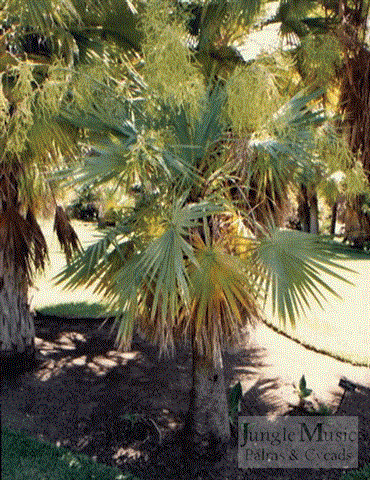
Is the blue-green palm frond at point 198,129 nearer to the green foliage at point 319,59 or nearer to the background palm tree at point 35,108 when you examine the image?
the background palm tree at point 35,108

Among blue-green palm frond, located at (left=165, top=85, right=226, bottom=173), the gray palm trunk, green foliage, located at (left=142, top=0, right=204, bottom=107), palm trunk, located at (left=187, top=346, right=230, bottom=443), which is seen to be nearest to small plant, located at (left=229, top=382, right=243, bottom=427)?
palm trunk, located at (left=187, top=346, right=230, bottom=443)

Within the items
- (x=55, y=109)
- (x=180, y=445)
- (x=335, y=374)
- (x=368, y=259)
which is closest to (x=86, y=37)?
(x=55, y=109)

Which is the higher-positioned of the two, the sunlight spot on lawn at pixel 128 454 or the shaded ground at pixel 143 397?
the shaded ground at pixel 143 397

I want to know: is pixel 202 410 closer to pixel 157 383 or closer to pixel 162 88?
pixel 157 383

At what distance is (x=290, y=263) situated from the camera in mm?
3820

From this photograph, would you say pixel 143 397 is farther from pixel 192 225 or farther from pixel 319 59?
pixel 319 59

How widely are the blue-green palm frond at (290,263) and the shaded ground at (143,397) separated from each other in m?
2.17

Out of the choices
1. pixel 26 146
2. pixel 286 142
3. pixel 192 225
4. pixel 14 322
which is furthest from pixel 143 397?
pixel 286 142

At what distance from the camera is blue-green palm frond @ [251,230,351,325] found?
3588mm

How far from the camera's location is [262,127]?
4.04m

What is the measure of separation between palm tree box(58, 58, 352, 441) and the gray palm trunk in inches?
90.0

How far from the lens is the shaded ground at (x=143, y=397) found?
15.9 ft

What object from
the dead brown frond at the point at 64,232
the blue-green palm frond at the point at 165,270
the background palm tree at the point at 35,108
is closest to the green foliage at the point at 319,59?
the background palm tree at the point at 35,108

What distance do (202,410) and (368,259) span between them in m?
14.6
